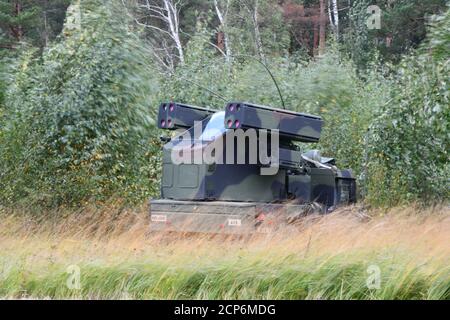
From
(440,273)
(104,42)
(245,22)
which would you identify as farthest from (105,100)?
(245,22)

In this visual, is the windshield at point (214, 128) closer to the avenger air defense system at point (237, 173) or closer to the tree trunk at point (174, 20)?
the avenger air defense system at point (237, 173)

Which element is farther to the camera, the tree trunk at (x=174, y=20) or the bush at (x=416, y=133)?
the tree trunk at (x=174, y=20)

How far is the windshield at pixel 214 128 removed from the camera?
37.7 feet

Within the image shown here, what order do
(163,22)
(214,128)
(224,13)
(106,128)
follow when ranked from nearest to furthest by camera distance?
1. (214,128)
2. (106,128)
3. (224,13)
4. (163,22)

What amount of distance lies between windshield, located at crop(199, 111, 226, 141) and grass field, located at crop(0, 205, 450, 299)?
1736 millimetres

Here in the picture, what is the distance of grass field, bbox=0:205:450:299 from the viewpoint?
Answer: 768cm

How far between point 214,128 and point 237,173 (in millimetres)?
778

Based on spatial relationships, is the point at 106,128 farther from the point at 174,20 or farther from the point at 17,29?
the point at 17,29

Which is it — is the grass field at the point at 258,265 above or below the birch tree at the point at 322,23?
below

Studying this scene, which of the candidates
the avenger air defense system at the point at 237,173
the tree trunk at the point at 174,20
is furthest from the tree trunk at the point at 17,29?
the avenger air defense system at the point at 237,173

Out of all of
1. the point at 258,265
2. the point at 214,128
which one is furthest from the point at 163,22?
the point at 258,265

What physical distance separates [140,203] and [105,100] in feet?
6.25

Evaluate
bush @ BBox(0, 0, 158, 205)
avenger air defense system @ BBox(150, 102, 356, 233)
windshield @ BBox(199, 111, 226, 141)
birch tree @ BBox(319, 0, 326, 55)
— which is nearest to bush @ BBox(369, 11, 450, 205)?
avenger air defense system @ BBox(150, 102, 356, 233)

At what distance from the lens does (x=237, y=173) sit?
1147cm
